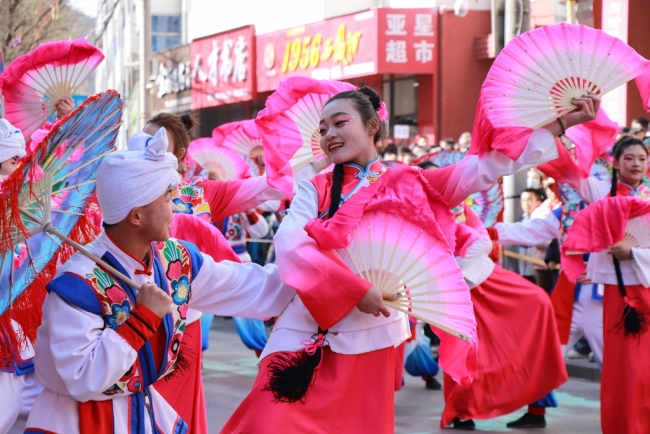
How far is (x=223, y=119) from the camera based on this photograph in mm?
26531

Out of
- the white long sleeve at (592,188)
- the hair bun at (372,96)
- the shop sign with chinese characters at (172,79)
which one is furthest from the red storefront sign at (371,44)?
the hair bun at (372,96)

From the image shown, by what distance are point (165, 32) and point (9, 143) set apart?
3096cm

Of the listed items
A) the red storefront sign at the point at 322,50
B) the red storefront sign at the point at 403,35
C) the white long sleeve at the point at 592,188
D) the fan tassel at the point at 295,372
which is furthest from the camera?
the red storefront sign at the point at 322,50

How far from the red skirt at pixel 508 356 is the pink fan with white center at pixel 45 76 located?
281 cm

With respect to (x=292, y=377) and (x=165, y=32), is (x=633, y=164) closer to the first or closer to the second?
(x=292, y=377)

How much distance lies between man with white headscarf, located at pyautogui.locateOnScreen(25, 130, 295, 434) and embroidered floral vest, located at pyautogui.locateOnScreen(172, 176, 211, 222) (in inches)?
98.7

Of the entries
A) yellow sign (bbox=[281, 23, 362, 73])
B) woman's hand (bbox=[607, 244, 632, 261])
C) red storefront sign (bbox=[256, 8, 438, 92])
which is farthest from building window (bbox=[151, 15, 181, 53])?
woman's hand (bbox=[607, 244, 632, 261])

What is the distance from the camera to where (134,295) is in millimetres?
2877

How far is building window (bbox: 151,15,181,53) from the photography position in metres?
34.4

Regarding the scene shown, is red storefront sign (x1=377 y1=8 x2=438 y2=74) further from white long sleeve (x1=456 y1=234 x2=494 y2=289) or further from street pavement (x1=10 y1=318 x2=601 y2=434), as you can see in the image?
white long sleeve (x1=456 y1=234 x2=494 y2=289)

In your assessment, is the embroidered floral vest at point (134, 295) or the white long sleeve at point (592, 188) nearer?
the embroidered floral vest at point (134, 295)

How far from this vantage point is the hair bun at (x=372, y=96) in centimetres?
419

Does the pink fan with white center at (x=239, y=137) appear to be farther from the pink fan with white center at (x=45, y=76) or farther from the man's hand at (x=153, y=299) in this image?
the man's hand at (x=153, y=299)

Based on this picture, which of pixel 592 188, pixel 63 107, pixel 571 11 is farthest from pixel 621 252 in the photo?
pixel 571 11
